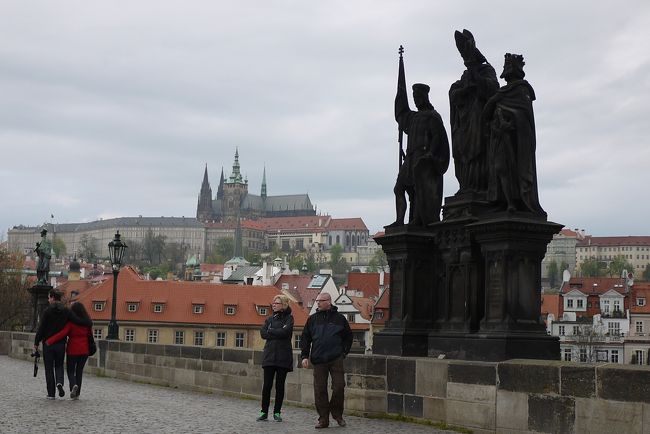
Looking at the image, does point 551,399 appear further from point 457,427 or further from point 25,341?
point 25,341

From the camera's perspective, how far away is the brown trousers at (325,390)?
31.6 ft

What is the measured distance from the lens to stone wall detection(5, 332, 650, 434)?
24.4 feet

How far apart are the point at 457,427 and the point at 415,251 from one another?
8.20ft

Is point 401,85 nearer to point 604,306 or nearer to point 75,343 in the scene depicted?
point 75,343

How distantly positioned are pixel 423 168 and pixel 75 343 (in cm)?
498

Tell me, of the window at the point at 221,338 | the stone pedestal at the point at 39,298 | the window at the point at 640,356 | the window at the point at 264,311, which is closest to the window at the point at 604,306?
the window at the point at 640,356

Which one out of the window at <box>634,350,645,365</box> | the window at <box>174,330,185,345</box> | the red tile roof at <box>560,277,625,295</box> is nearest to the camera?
the window at <box>634,350,645,365</box>

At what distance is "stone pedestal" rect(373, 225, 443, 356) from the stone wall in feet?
2.22

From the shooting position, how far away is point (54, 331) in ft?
41.7

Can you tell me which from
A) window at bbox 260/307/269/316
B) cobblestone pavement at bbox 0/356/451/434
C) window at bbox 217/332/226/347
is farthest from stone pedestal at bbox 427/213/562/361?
window at bbox 260/307/269/316

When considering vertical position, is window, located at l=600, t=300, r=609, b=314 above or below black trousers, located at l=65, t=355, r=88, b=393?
above

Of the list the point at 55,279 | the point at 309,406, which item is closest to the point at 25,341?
the point at 309,406

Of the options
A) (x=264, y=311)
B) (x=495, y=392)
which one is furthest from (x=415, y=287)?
(x=264, y=311)

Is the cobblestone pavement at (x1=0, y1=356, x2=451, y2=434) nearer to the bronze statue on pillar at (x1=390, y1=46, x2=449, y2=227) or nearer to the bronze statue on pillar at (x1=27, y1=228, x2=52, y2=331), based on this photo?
the bronze statue on pillar at (x1=390, y1=46, x2=449, y2=227)
